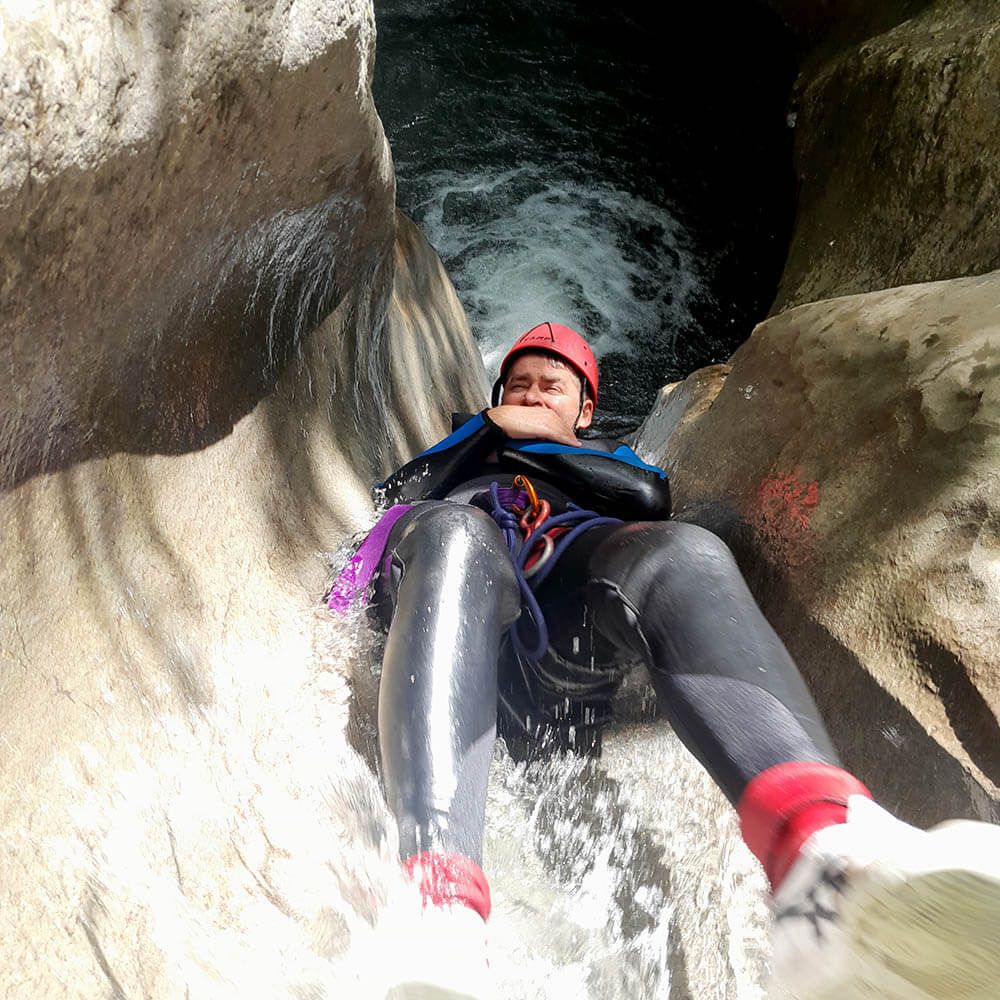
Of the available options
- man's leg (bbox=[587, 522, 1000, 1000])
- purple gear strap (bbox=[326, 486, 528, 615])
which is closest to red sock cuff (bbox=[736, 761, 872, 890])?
man's leg (bbox=[587, 522, 1000, 1000])

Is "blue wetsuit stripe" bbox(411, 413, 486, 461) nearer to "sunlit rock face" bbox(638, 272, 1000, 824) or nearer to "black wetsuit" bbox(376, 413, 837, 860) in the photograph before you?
"black wetsuit" bbox(376, 413, 837, 860)

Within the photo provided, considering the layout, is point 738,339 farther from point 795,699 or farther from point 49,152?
point 49,152

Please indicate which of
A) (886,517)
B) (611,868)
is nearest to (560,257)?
(886,517)

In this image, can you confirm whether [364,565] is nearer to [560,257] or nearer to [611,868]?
[611,868]

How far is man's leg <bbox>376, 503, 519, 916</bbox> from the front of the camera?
1.01m

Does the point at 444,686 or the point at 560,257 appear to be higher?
the point at 444,686

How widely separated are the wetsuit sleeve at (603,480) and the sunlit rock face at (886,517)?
230 mm

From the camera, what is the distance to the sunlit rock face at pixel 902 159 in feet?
9.39

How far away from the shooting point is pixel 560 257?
4707 millimetres

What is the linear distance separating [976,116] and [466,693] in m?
2.88

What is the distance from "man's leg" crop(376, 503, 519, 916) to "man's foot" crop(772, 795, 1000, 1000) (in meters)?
0.33

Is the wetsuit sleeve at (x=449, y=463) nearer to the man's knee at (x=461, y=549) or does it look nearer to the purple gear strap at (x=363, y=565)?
the purple gear strap at (x=363, y=565)

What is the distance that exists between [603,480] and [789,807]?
2.77ft

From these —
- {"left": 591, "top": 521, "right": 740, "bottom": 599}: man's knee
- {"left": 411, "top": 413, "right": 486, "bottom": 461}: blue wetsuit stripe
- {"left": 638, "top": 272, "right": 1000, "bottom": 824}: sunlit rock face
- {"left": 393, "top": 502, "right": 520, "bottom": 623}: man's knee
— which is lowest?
{"left": 638, "top": 272, "right": 1000, "bottom": 824}: sunlit rock face
